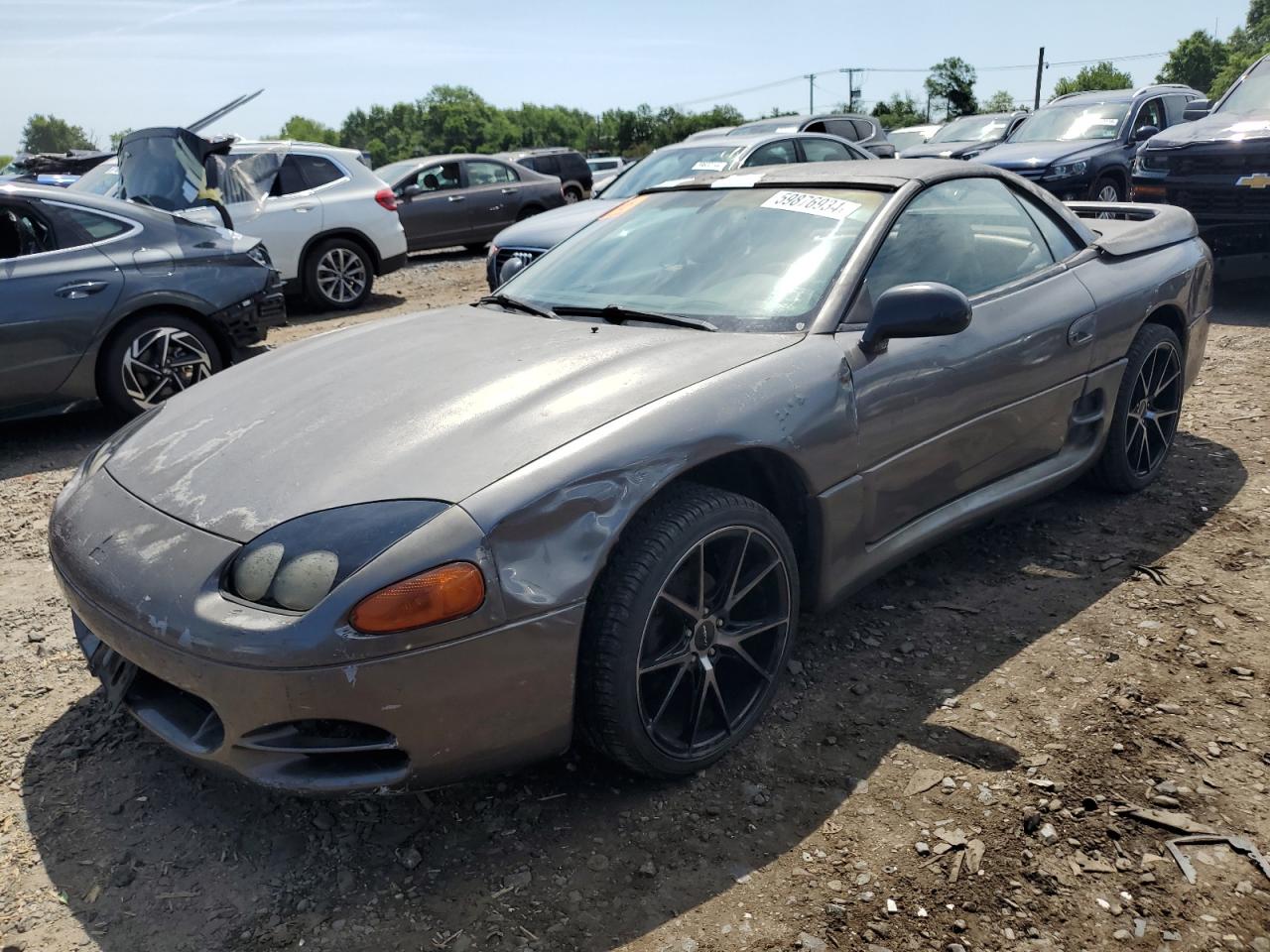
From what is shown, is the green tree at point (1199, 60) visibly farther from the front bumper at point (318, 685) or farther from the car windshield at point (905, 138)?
the front bumper at point (318, 685)

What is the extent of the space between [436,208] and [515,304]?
1059 cm

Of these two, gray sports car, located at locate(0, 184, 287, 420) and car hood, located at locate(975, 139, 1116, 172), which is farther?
car hood, located at locate(975, 139, 1116, 172)

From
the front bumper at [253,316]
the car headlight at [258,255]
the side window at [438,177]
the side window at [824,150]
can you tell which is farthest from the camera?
the side window at [438,177]

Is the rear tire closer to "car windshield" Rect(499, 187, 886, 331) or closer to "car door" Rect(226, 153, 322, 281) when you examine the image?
"car windshield" Rect(499, 187, 886, 331)

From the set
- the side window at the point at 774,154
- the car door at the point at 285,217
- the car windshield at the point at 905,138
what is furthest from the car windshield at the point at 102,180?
the car windshield at the point at 905,138

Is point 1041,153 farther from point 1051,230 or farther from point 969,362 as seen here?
point 969,362

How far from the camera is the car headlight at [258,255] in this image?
6125mm

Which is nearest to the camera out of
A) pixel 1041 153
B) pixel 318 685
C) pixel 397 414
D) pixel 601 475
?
pixel 318 685

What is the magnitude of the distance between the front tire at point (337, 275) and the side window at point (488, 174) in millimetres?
4332

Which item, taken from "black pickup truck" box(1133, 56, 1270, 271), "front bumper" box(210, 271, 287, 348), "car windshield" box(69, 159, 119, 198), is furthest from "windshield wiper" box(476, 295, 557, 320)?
"black pickup truck" box(1133, 56, 1270, 271)

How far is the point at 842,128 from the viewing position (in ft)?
45.9

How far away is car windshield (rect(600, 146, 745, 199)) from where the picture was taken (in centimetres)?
911

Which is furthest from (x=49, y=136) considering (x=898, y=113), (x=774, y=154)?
(x=774, y=154)

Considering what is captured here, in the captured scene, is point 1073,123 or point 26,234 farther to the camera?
point 1073,123
